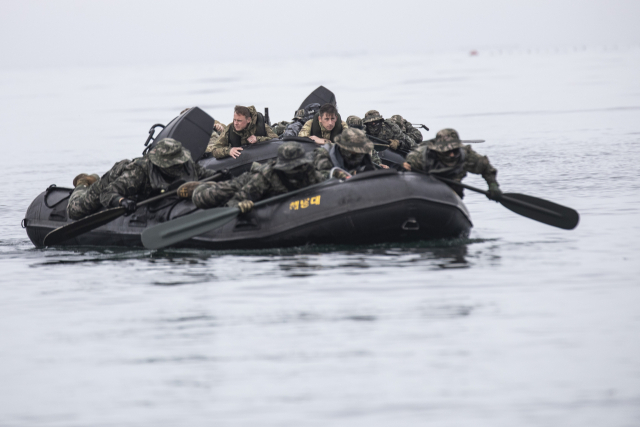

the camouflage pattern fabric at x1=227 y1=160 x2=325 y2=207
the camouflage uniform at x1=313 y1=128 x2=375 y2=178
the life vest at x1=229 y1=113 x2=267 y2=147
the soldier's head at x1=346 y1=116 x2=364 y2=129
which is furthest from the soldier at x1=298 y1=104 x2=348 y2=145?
the camouflage pattern fabric at x1=227 y1=160 x2=325 y2=207

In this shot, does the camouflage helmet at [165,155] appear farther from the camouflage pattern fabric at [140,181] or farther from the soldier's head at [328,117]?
the soldier's head at [328,117]

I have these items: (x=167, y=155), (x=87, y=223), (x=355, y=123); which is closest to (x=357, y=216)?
(x=167, y=155)

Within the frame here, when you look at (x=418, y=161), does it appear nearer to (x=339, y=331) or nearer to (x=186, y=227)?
(x=186, y=227)

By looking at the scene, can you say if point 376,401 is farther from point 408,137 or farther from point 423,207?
point 408,137

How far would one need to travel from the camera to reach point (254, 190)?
1077 centimetres

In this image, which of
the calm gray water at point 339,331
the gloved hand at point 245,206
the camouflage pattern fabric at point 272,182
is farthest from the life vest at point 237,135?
the gloved hand at point 245,206

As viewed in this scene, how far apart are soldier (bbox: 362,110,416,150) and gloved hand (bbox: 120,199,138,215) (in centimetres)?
561

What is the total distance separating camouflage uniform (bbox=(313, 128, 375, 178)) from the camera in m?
10.9

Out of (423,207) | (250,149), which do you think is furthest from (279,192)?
→ (250,149)

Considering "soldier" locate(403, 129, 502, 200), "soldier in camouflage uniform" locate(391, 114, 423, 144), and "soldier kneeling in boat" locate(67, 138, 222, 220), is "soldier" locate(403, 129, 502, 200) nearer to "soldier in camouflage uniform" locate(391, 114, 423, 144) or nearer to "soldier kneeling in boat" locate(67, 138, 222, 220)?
"soldier kneeling in boat" locate(67, 138, 222, 220)

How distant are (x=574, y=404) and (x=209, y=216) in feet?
18.1

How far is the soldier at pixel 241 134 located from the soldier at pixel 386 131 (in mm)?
1732

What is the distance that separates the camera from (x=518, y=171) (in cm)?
1928

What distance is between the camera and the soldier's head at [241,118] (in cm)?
1417
